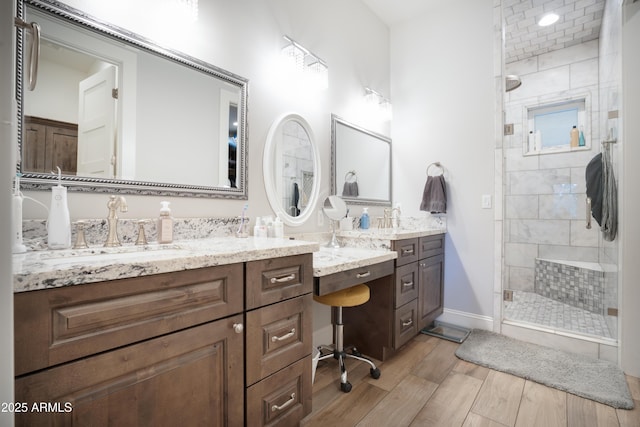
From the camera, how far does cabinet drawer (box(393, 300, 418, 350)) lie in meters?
2.04

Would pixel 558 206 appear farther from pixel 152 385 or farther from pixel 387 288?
pixel 152 385

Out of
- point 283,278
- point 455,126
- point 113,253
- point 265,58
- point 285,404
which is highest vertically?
point 265,58

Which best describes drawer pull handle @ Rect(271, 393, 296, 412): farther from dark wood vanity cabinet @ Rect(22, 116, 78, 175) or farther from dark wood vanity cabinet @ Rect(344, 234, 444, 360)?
dark wood vanity cabinet @ Rect(22, 116, 78, 175)

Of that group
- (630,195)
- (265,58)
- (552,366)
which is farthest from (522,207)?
(265,58)

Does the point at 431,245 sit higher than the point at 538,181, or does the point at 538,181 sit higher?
the point at 538,181

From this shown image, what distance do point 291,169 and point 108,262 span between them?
1.36 metres

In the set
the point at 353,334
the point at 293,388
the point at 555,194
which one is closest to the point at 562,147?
the point at 555,194

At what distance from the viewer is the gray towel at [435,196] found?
8.80 ft

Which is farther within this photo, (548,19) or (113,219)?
(548,19)

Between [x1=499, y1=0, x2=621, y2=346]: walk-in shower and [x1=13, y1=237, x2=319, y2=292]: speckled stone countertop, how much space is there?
9.33 ft

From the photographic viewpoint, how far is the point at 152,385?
0.85 meters

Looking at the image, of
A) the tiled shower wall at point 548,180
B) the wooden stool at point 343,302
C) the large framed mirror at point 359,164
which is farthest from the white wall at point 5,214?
the tiled shower wall at point 548,180

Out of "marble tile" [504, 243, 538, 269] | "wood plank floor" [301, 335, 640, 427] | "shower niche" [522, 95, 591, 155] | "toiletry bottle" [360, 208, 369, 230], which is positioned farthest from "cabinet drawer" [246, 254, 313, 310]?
"shower niche" [522, 95, 591, 155]

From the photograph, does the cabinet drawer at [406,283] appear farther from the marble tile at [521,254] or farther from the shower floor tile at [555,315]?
A: the marble tile at [521,254]
